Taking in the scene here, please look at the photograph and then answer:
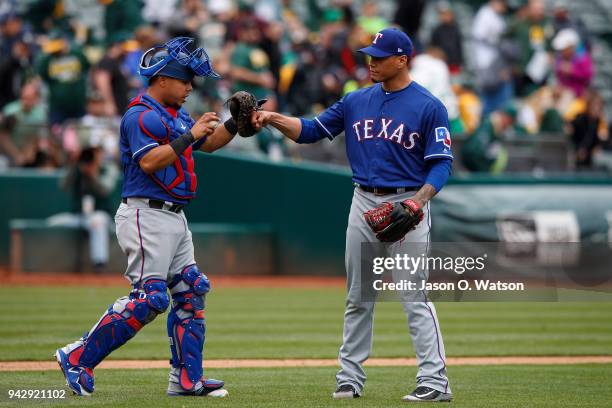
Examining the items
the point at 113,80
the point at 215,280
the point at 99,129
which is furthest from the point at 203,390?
the point at 113,80

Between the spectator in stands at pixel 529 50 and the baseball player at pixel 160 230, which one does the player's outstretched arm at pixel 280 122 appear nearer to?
the baseball player at pixel 160 230

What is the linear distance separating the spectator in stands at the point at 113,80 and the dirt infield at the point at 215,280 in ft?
8.65

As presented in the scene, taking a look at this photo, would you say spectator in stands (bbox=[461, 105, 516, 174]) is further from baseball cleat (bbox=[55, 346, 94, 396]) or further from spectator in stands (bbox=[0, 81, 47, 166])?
baseball cleat (bbox=[55, 346, 94, 396])

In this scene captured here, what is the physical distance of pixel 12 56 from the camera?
1845cm

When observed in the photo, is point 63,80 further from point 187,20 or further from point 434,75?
point 434,75

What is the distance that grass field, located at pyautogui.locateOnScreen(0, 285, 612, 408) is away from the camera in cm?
706

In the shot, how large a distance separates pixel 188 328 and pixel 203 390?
1.30 feet

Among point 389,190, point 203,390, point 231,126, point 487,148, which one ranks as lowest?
point 203,390

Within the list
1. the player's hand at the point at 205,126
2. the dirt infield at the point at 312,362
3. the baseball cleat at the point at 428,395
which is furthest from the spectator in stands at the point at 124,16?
the baseball cleat at the point at 428,395

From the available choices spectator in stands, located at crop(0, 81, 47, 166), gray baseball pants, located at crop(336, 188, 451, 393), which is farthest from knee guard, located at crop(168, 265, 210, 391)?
spectator in stands, located at crop(0, 81, 47, 166)

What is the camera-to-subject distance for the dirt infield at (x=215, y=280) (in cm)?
1588

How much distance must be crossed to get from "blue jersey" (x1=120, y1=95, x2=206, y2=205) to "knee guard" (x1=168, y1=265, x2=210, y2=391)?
0.49m

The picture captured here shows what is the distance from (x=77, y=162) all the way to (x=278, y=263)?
327cm

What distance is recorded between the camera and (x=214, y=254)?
16703 mm
